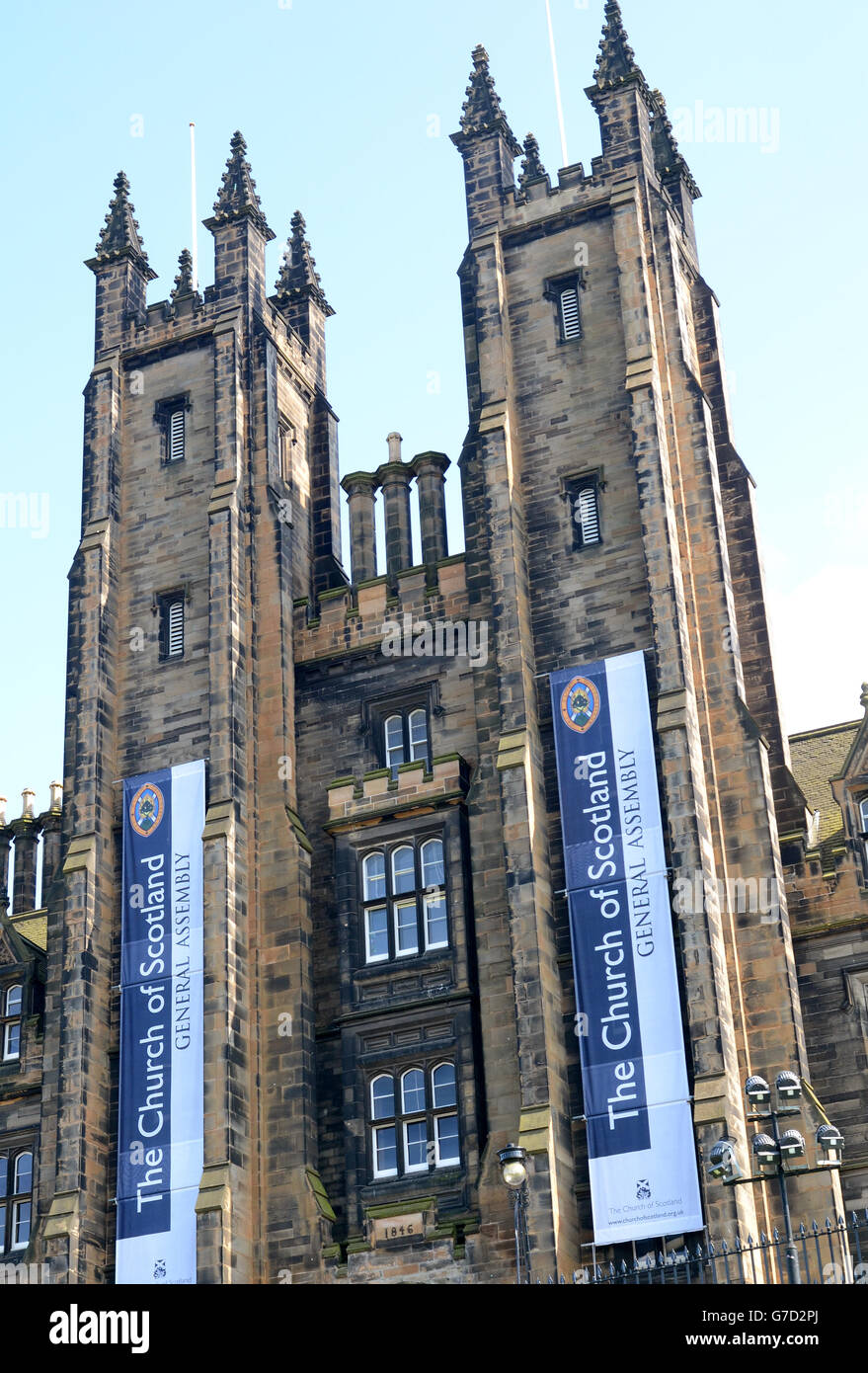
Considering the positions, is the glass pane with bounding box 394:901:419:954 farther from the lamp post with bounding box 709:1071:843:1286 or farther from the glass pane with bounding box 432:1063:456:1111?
the lamp post with bounding box 709:1071:843:1286

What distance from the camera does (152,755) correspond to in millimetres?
44344

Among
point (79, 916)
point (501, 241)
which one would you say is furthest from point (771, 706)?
point (79, 916)

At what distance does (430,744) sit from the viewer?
42.7 meters

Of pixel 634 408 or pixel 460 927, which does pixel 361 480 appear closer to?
pixel 634 408

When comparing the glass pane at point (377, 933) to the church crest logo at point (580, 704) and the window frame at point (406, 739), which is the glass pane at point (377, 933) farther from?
the church crest logo at point (580, 704)

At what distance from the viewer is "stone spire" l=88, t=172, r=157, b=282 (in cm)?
5094

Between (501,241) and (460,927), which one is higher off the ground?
(501,241)

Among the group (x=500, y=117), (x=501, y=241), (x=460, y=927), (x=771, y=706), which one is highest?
(x=500, y=117)

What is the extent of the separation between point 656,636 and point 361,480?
33.8ft

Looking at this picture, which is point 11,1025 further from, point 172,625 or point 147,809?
point 172,625

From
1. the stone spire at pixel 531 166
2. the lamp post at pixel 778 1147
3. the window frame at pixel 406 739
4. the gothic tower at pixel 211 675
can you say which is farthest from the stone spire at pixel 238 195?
the lamp post at pixel 778 1147

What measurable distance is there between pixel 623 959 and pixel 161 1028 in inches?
393

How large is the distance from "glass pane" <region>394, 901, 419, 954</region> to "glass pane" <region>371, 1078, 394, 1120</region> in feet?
8.87

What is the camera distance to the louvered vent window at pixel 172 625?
45.6 meters
